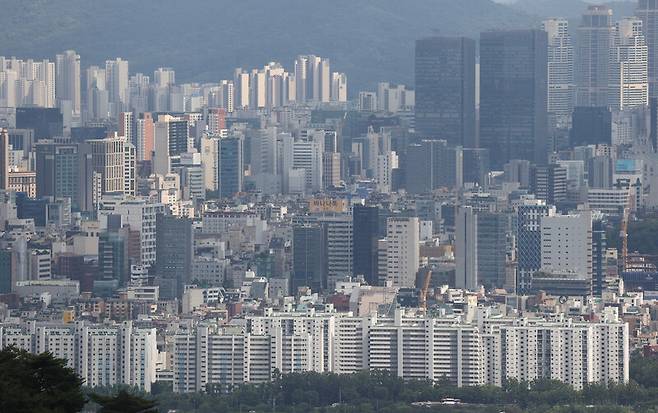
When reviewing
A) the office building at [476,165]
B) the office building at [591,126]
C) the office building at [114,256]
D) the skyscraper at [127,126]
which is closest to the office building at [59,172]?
the skyscraper at [127,126]

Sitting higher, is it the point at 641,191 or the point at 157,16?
the point at 157,16

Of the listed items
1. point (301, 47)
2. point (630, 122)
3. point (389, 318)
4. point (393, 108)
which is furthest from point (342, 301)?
point (301, 47)

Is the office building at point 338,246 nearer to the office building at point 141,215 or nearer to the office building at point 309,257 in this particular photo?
the office building at point 309,257

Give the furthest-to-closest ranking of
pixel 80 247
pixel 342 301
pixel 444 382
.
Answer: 1. pixel 80 247
2. pixel 342 301
3. pixel 444 382

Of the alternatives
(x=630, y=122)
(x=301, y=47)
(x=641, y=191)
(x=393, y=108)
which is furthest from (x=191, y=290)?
(x=301, y=47)

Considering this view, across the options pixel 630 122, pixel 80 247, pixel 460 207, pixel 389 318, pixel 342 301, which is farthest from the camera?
pixel 630 122

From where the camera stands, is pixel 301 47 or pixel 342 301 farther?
pixel 301 47

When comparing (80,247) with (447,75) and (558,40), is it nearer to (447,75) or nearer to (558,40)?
(447,75)
